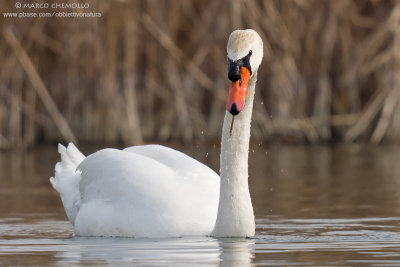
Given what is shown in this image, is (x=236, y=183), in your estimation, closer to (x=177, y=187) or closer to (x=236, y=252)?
(x=177, y=187)

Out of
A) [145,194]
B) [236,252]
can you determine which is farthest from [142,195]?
[236,252]

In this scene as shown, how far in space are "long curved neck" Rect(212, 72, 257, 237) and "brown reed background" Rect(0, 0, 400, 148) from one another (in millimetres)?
8069

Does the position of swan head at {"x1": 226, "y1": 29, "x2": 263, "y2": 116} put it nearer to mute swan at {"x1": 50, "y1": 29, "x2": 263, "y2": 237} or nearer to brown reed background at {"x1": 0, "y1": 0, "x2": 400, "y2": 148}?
mute swan at {"x1": 50, "y1": 29, "x2": 263, "y2": 237}

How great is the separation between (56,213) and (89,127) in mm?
6505

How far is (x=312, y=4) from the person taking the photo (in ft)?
52.9

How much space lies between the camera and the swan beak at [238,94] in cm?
632

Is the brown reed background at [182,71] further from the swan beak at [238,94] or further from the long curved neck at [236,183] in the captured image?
the swan beak at [238,94]

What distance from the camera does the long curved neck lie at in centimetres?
684

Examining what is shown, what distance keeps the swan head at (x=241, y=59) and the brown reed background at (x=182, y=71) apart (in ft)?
27.5

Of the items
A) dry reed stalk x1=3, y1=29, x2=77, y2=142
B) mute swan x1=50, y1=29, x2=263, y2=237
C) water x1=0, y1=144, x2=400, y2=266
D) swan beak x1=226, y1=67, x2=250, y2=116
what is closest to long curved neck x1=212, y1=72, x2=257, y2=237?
mute swan x1=50, y1=29, x2=263, y2=237

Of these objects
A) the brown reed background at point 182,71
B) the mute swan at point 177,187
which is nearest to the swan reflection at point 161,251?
the mute swan at point 177,187

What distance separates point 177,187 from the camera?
739 cm

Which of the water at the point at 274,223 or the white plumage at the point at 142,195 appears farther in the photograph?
the white plumage at the point at 142,195

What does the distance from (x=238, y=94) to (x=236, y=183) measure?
0.76 metres
